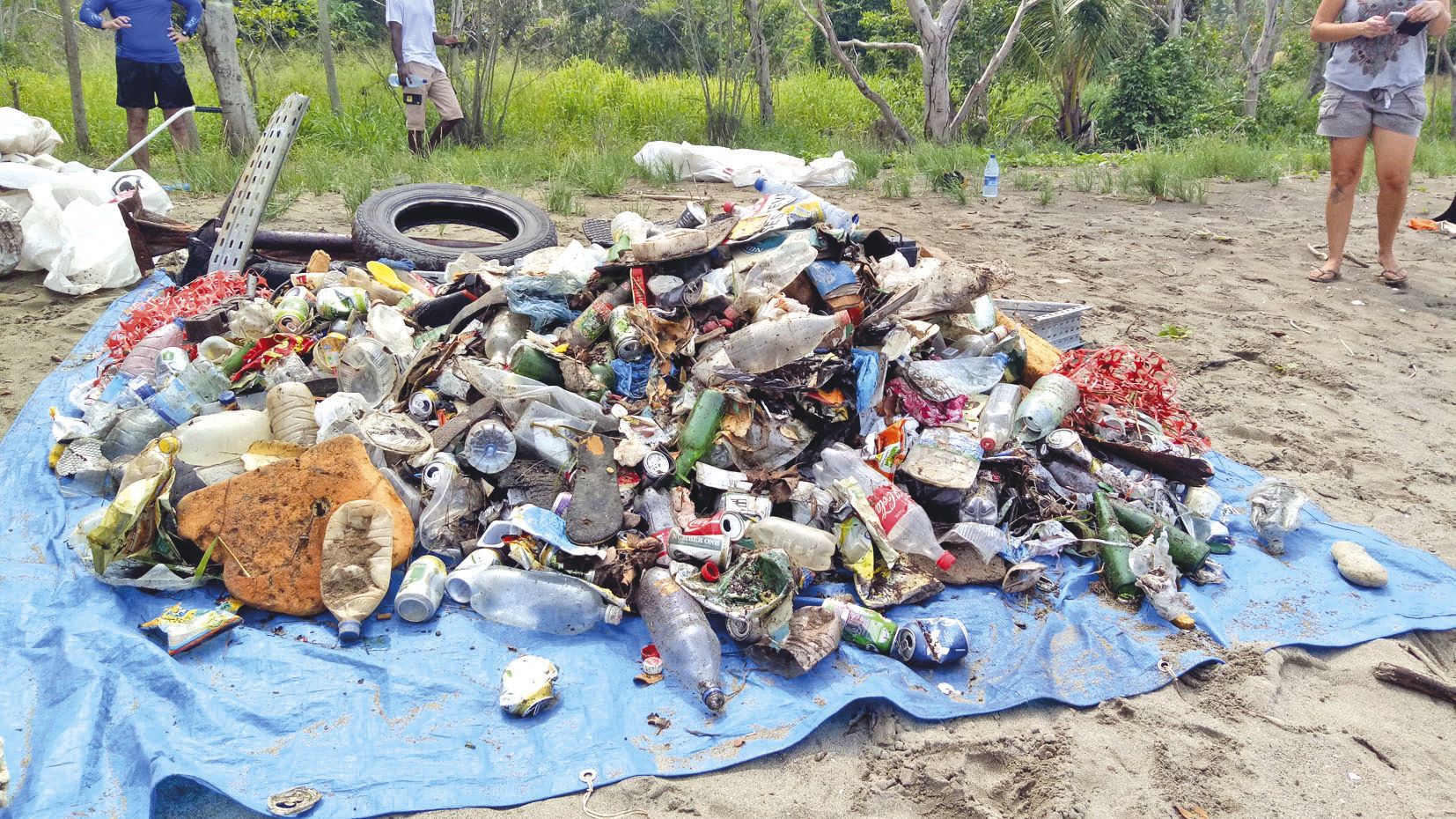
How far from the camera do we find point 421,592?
7.86 feet

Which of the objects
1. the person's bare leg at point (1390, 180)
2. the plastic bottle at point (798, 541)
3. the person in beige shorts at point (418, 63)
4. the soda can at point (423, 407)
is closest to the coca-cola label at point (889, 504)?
the plastic bottle at point (798, 541)

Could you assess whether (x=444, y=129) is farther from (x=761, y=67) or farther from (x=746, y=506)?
(x=746, y=506)

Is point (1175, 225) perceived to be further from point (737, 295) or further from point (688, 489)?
point (688, 489)

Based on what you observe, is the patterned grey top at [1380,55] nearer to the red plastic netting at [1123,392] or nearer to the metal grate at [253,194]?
the red plastic netting at [1123,392]

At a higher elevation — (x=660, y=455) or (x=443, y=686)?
(x=660, y=455)

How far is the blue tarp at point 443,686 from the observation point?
192 centimetres

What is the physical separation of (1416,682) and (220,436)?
11.7ft

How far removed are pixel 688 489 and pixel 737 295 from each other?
0.82 meters

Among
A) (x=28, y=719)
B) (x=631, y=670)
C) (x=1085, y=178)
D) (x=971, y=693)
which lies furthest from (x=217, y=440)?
(x=1085, y=178)

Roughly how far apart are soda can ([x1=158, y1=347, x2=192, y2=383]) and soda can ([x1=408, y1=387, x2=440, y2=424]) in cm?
98

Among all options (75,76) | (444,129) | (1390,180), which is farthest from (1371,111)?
(75,76)

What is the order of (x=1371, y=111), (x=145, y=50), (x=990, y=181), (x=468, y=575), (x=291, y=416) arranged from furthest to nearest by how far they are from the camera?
1. (x=990, y=181)
2. (x=145, y=50)
3. (x=1371, y=111)
4. (x=291, y=416)
5. (x=468, y=575)

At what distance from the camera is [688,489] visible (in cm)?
286

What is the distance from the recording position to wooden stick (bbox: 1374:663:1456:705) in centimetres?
229
